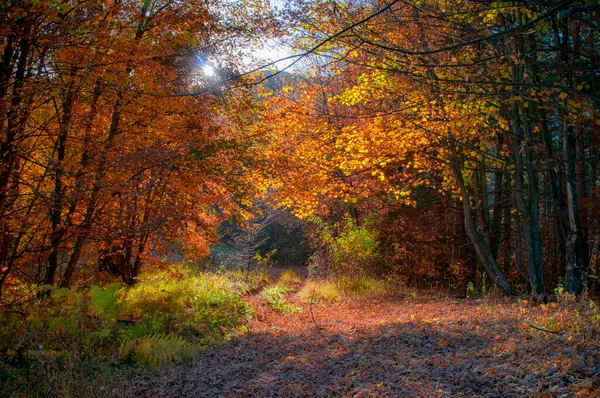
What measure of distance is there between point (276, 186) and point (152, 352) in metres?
5.15

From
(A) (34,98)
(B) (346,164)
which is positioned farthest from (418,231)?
(A) (34,98)

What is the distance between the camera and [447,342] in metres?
5.34

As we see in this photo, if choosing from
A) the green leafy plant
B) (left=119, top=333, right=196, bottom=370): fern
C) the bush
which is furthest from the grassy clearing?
the green leafy plant

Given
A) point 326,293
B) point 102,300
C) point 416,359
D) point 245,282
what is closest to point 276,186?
point 326,293

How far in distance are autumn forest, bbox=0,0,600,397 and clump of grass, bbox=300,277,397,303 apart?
0.07 m

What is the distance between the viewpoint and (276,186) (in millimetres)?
9938

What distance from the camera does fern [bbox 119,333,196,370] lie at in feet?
17.6

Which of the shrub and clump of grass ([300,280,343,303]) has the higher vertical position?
the shrub

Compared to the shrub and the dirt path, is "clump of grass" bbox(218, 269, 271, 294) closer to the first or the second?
the shrub

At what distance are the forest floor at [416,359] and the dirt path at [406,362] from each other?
0.03ft

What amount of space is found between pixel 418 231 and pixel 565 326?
8147 mm

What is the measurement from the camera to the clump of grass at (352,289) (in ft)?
36.9

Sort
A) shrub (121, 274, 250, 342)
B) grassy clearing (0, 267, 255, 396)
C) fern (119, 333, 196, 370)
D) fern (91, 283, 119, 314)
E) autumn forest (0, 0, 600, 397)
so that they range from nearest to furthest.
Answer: grassy clearing (0, 267, 255, 396) → autumn forest (0, 0, 600, 397) → fern (119, 333, 196, 370) → fern (91, 283, 119, 314) → shrub (121, 274, 250, 342)

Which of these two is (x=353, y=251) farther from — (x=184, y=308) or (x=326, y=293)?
(x=184, y=308)
